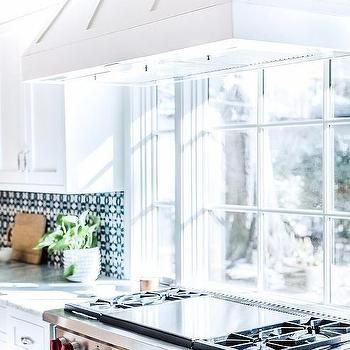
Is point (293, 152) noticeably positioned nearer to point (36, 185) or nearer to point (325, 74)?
point (325, 74)

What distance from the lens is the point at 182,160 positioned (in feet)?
10.7

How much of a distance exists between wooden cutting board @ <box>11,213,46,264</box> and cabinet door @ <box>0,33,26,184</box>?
380 mm

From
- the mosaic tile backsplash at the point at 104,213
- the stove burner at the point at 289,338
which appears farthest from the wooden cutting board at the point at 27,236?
the stove burner at the point at 289,338

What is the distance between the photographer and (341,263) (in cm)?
271

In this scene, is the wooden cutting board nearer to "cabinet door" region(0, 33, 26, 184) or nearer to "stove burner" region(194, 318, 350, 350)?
"cabinet door" region(0, 33, 26, 184)

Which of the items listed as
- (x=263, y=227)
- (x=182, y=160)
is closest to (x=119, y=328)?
(x=263, y=227)

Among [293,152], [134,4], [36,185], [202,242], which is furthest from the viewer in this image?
[36,185]

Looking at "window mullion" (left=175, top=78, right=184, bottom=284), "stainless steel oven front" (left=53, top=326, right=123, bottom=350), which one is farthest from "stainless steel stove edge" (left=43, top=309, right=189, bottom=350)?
"window mullion" (left=175, top=78, right=184, bottom=284)

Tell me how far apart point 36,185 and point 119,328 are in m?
1.24

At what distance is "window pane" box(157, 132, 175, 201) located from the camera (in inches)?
135

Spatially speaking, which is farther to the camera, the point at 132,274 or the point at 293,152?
the point at 132,274

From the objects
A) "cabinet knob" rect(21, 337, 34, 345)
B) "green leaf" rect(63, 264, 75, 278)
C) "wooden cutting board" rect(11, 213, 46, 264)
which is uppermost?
"wooden cutting board" rect(11, 213, 46, 264)

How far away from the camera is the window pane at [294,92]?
109 inches

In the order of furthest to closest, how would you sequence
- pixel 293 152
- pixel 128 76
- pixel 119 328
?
pixel 293 152 → pixel 128 76 → pixel 119 328
